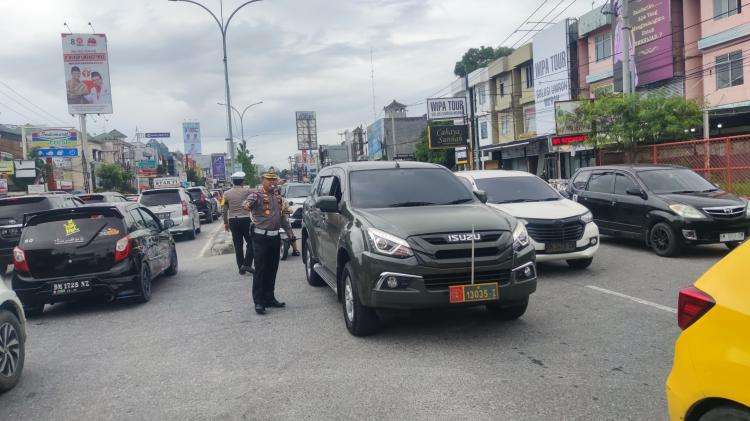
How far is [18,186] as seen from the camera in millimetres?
55594

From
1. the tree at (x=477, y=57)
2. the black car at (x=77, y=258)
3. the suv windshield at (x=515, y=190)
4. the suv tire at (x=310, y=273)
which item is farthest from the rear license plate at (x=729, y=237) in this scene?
the tree at (x=477, y=57)

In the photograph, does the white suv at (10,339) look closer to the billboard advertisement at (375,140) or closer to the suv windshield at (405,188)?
the suv windshield at (405,188)

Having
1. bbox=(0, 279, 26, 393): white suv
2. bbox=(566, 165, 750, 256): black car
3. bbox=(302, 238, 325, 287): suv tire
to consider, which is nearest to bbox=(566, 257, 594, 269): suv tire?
bbox=(566, 165, 750, 256): black car

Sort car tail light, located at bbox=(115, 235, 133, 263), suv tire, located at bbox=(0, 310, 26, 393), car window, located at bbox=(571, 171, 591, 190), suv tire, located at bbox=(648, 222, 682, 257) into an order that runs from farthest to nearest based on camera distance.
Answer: car window, located at bbox=(571, 171, 591, 190) → suv tire, located at bbox=(648, 222, 682, 257) → car tail light, located at bbox=(115, 235, 133, 263) → suv tire, located at bbox=(0, 310, 26, 393)

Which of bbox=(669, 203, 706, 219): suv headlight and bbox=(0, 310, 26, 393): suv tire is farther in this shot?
bbox=(669, 203, 706, 219): suv headlight

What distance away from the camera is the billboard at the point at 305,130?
12494cm

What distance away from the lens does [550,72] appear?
35031 mm

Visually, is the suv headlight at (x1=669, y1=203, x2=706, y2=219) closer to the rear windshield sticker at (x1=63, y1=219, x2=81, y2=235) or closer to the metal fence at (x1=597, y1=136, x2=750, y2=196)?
the metal fence at (x1=597, y1=136, x2=750, y2=196)

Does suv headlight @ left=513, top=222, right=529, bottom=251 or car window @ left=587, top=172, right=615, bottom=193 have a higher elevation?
car window @ left=587, top=172, right=615, bottom=193

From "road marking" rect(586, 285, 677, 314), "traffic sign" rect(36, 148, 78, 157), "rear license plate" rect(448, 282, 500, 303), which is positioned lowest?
"road marking" rect(586, 285, 677, 314)

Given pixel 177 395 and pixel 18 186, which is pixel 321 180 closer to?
pixel 177 395

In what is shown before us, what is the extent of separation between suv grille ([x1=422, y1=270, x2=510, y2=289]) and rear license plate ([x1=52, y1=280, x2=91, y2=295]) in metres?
4.92

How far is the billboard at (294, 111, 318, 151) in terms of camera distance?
410 feet

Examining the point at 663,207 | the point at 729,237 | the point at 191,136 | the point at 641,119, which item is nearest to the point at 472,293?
the point at 663,207
